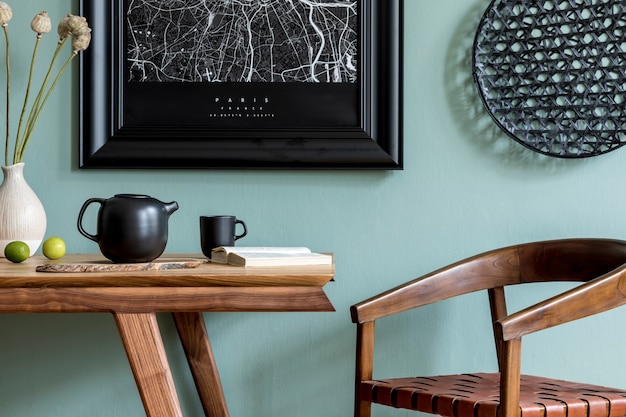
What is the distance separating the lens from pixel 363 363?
5.07ft

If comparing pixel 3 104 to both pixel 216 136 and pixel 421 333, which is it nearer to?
pixel 216 136

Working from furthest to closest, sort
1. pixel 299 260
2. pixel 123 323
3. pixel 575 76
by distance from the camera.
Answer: pixel 575 76
pixel 299 260
pixel 123 323

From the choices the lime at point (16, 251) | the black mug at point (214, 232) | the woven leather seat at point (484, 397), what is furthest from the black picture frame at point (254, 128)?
the woven leather seat at point (484, 397)

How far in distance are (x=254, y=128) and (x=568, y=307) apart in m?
0.93

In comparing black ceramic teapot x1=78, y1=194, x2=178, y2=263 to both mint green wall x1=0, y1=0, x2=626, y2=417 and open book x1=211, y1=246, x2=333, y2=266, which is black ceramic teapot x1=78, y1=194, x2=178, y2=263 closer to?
open book x1=211, y1=246, x2=333, y2=266

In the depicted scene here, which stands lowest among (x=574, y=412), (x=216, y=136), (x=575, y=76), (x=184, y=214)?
(x=574, y=412)

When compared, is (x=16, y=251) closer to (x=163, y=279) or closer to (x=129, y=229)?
(x=129, y=229)

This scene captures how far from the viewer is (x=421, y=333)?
6.38 feet

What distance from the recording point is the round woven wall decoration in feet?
6.13

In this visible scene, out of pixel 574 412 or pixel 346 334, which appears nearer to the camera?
pixel 574 412

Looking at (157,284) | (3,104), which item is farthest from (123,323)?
(3,104)

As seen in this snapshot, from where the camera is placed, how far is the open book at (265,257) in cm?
141

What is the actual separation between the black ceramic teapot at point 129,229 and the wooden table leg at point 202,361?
1.23ft

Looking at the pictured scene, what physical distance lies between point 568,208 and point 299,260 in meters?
0.85
